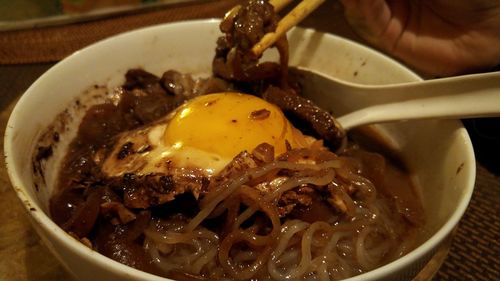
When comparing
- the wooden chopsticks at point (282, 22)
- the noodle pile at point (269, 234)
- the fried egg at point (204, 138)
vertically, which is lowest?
the noodle pile at point (269, 234)

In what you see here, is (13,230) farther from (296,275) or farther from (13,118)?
(296,275)

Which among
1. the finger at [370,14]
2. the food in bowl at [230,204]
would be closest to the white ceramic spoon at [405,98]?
the food in bowl at [230,204]

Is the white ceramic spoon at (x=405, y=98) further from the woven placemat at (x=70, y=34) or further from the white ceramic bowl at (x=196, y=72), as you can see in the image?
the woven placemat at (x=70, y=34)

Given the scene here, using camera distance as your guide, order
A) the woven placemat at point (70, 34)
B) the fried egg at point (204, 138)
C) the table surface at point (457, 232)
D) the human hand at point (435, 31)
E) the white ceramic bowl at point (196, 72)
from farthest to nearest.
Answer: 1. the woven placemat at point (70, 34)
2. the human hand at point (435, 31)
3. the table surface at point (457, 232)
4. the fried egg at point (204, 138)
5. the white ceramic bowl at point (196, 72)

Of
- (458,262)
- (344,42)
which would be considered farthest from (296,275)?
(344,42)

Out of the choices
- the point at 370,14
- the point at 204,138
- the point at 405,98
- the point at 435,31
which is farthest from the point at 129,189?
the point at 435,31

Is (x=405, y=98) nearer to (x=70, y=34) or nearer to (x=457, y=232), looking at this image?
(x=457, y=232)

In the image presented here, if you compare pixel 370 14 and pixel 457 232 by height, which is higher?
pixel 370 14
